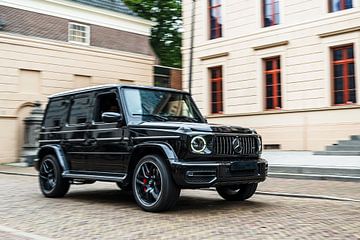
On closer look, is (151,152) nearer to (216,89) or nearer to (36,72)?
(216,89)

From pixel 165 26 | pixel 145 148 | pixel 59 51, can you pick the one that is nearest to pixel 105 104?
pixel 145 148

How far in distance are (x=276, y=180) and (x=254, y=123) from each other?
8.63 meters

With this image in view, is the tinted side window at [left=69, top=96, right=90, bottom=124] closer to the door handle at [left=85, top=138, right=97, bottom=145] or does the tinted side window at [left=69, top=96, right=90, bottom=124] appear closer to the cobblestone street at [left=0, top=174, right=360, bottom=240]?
the door handle at [left=85, top=138, right=97, bottom=145]

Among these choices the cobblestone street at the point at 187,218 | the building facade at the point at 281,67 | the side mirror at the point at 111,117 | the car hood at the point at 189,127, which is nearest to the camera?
the cobblestone street at the point at 187,218

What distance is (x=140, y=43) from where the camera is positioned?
27.5m

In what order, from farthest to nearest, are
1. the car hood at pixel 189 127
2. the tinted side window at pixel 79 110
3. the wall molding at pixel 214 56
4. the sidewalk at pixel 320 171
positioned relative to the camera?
the wall molding at pixel 214 56, the sidewalk at pixel 320 171, the tinted side window at pixel 79 110, the car hood at pixel 189 127

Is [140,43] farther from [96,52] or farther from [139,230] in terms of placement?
[139,230]

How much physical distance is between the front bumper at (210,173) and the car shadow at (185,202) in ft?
1.88

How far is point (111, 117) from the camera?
7191 millimetres

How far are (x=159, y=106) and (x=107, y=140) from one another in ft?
3.38

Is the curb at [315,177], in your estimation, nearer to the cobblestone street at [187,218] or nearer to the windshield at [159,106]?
the cobblestone street at [187,218]

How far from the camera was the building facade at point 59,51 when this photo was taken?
Answer: 21.7 meters

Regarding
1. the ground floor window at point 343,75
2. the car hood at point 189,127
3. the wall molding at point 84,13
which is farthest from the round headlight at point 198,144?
the wall molding at point 84,13

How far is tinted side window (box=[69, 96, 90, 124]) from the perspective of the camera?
8211mm
